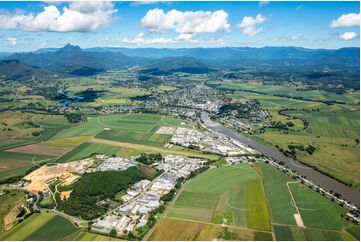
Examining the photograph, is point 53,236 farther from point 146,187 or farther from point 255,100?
point 255,100

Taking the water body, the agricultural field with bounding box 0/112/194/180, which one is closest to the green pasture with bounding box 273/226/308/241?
the water body

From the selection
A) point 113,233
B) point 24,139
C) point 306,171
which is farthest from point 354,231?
point 24,139

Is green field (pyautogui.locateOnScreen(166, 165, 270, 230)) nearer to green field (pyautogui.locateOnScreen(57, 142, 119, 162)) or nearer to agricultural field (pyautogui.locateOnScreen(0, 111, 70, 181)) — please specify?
green field (pyautogui.locateOnScreen(57, 142, 119, 162))

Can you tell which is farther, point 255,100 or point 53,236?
point 255,100

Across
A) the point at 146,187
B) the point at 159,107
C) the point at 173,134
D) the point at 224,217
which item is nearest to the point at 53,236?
the point at 146,187

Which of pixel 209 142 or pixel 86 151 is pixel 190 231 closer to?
pixel 86 151
